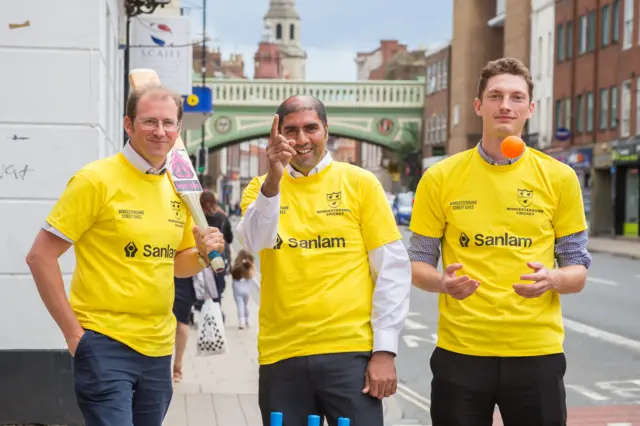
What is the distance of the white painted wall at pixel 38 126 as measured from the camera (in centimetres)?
797

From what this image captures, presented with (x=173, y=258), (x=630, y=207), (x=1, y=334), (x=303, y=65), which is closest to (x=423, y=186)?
(x=173, y=258)

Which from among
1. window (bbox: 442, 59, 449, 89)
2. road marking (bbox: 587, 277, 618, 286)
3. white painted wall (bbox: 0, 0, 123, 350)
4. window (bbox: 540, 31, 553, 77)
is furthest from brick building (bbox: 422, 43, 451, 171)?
white painted wall (bbox: 0, 0, 123, 350)

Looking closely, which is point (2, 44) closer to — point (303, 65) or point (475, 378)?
point (475, 378)

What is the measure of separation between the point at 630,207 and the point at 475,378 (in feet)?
140

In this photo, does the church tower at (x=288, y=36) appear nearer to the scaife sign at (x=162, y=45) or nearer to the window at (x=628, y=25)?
the window at (x=628, y=25)

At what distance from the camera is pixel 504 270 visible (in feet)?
15.2

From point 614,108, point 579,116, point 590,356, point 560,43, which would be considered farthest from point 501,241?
point 560,43

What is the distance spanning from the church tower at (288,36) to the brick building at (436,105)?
378ft

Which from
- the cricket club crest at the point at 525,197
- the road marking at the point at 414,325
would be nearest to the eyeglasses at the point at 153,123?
the cricket club crest at the point at 525,197

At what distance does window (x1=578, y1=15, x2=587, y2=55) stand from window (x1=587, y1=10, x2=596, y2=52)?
0.47 m

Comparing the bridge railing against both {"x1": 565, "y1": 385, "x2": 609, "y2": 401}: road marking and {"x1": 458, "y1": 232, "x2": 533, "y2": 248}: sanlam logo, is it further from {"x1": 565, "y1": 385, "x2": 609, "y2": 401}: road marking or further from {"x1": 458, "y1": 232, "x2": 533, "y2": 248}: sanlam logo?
{"x1": 458, "y1": 232, "x2": 533, "y2": 248}: sanlam logo

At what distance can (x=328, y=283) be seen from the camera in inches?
182

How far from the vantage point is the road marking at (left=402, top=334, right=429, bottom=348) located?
14.5 metres

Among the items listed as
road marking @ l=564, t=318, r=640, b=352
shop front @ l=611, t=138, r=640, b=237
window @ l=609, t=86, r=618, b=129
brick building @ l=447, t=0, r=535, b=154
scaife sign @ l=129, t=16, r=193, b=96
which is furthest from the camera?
brick building @ l=447, t=0, r=535, b=154
